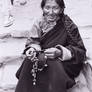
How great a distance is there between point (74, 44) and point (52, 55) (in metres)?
0.17

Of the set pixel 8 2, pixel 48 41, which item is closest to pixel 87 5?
pixel 8 2

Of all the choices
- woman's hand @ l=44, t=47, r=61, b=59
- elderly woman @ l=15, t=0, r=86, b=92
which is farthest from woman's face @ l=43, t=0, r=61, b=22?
woman's hand @ l=44, t=47, r=61, b=59

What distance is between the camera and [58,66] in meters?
1.75

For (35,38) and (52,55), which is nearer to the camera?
(52,55)

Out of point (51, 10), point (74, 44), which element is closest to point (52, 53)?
point (74, 44)

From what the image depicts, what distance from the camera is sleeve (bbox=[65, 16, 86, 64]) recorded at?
1818 millimetres

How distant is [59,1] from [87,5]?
33.3 inches

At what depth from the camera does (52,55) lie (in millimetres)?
1767

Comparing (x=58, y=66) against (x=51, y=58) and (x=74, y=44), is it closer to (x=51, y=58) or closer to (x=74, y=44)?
(x=51, y=58)

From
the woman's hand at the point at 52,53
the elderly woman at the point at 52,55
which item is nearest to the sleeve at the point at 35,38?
the elderly woman at the point at 52,55

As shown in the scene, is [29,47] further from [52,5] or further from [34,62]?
[52,5]

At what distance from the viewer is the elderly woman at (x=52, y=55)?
174cm

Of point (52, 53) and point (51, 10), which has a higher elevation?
point (51, 10)

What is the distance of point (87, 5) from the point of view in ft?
8.85
